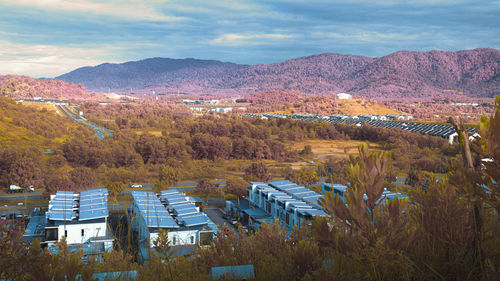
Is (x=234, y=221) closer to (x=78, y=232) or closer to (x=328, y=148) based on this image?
(x=78, y=232)

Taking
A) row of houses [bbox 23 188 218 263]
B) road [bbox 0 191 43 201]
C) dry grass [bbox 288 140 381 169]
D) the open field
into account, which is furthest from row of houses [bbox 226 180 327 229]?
the open field

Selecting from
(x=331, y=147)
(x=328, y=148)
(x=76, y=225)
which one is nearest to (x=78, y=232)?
(x=76, y=225)

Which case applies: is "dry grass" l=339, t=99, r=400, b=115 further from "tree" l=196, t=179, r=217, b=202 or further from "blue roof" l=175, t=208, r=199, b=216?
"blue roof" l=175, t=208, r=199, b=216

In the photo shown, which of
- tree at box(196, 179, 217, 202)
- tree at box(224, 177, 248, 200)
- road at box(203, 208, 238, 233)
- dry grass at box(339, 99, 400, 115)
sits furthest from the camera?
dry grass at box(339, 99, 400, 115)

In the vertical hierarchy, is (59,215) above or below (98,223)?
above

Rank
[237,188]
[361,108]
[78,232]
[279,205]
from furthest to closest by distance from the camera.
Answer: [361,108], [237,188], [279,205], [78,232]

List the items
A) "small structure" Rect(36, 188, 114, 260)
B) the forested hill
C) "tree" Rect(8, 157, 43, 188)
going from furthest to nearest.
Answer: the forested hill < "tree" Rect(8, 157, 43, 188) < "small structure" Rect(36, 188, 114, 260)

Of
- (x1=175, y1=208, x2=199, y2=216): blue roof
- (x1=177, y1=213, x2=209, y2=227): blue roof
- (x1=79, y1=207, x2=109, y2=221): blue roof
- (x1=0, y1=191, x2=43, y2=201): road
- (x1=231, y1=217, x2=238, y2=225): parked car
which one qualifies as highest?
(x1=177, y1=213, x2=209, y2=227): blue roof

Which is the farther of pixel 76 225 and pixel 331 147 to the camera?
pixel 331 147
